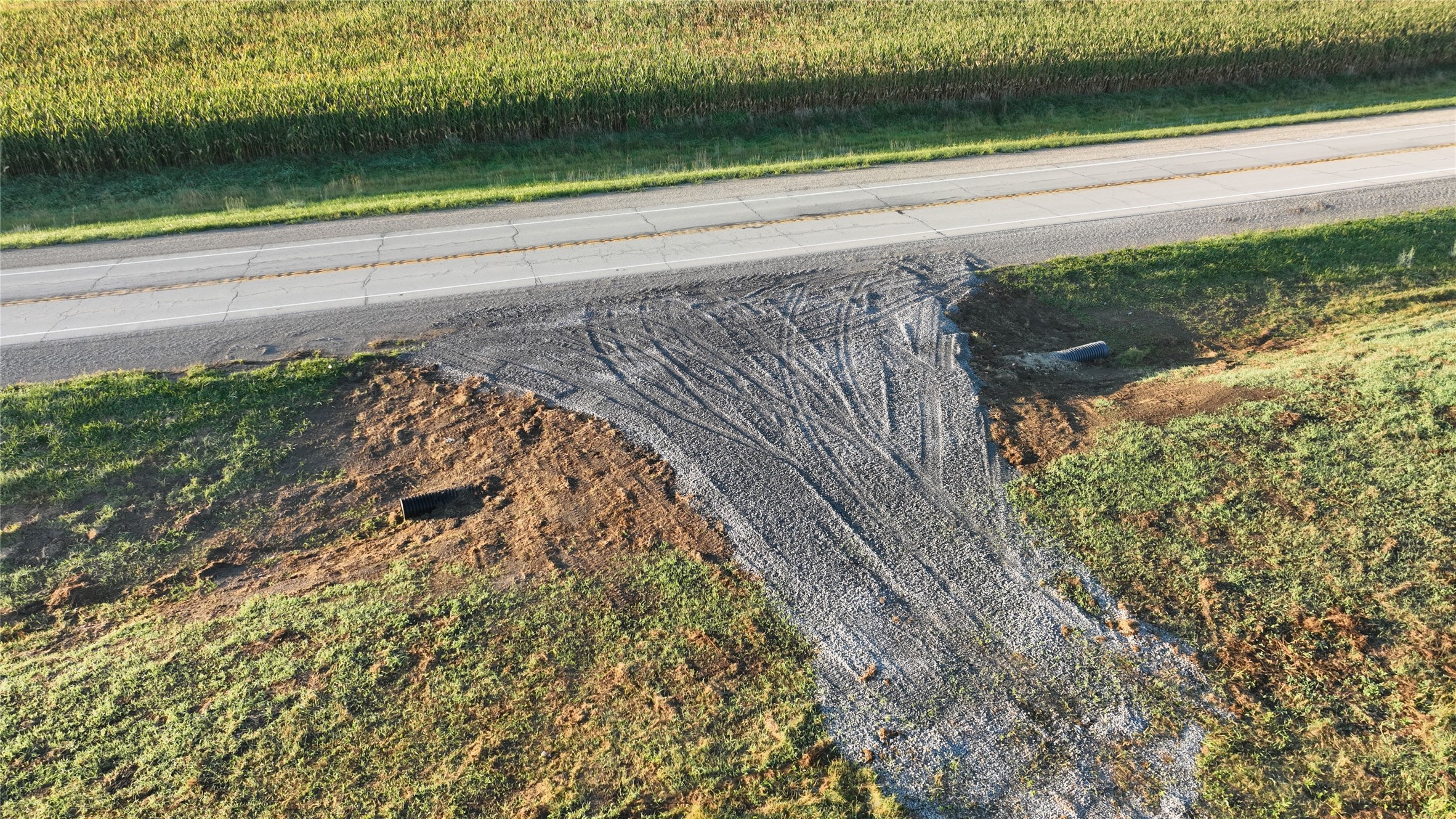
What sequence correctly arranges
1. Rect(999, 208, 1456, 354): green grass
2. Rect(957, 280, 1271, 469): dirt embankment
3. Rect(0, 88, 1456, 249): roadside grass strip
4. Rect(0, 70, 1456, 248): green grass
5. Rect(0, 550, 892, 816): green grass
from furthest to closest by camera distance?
Rect(0, 70, 1456, 248): green grass < Rect(0, 88, 1456, 249): roadside grass strip < Rect(999, 208, 1456, 354): green grass < Rect(957, 280, 1271, 469): dirt embankment < Rect(0, 550, 892, 816): green grass

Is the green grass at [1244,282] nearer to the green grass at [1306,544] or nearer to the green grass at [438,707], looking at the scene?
the green grass at [1306,544]

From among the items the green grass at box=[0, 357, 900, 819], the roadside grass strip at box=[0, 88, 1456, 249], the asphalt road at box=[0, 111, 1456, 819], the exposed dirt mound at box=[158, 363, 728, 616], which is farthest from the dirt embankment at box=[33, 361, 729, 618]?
the roadside grass strip at box=[0, 88, 1456, 249]

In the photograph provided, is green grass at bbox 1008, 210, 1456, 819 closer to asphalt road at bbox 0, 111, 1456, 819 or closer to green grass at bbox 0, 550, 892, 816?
asphalt road at bbox 0, 111, 1456, 819

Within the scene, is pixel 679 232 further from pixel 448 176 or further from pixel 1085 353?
pixel 448 176

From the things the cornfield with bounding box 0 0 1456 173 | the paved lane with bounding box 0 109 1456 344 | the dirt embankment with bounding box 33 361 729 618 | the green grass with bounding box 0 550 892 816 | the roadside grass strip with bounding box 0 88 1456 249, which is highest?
the cornfield with bounding box 0 0 1456 173

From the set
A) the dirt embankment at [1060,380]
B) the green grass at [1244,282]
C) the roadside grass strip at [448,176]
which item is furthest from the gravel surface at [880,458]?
the roadside grass strip at [448,176]

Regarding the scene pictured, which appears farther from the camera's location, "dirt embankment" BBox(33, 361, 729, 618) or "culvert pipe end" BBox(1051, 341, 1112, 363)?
"culvert pipe end" BBox(1051, 341, 1112, 363)

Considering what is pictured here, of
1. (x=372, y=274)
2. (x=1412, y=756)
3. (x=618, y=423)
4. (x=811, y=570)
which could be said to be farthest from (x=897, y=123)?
(x=1412, y=756)
